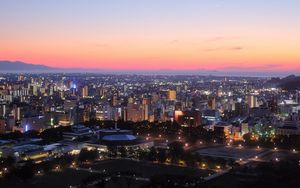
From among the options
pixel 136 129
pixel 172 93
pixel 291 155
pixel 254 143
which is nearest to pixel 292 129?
pixel 254 143

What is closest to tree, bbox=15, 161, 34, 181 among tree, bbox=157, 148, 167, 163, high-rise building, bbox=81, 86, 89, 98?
tree, bbox=157, 148, 167, 163

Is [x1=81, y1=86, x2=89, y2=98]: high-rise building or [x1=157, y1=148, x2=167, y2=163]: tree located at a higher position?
[x1=81, y1=86, x2=89, y2=98]: high-rise building

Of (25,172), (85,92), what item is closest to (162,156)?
(25,172)

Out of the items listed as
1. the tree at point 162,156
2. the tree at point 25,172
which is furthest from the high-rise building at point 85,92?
the tree at point 25,172

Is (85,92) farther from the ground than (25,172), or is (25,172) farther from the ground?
(85,92)

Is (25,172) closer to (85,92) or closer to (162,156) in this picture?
(162,156)

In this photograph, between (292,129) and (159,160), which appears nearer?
(159,160)

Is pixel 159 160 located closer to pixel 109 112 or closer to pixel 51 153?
pixel 51 153

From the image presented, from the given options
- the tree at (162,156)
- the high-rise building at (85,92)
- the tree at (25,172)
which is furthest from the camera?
the high-rise building at (85,92)

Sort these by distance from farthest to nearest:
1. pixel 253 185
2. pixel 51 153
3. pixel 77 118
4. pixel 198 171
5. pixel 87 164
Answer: pixel 77 118 → pixel 51 153 → pixel 87 164 → pixel 198 171 → pixel 253 185

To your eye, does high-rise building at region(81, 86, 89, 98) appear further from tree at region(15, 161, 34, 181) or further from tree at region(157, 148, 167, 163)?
tree at region(15, 161, 34, 181)

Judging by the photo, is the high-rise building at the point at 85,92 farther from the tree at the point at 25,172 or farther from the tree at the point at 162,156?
the tree at the point at 25,172
